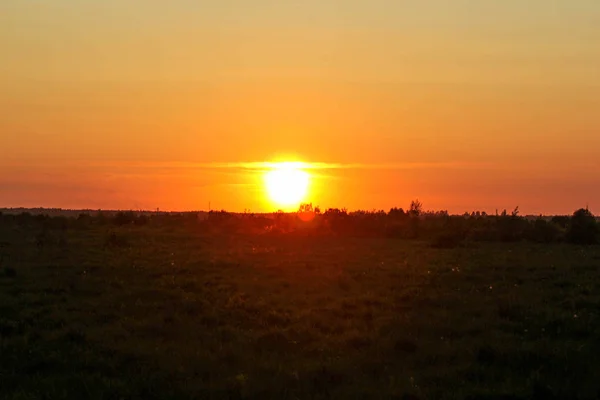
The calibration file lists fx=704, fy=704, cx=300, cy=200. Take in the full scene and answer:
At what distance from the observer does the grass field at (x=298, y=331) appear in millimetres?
10945

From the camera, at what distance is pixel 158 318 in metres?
15.9

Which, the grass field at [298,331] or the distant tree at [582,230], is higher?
the distant tree at [582,230]

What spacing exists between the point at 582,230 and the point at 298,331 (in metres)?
37.6

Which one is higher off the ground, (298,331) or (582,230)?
(582,230)

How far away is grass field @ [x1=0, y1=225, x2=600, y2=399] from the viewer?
35.9 ft

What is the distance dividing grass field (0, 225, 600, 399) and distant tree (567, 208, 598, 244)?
68.3 feet

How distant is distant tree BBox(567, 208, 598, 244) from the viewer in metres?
46.4

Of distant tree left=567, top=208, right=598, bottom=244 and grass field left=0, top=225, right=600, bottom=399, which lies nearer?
grass field left=0, top=225, right=600, bottom=399

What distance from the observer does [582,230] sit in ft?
154

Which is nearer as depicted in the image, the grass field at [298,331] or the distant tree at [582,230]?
the grass field at [298,331]

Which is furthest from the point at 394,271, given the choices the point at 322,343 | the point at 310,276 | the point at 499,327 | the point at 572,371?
the point at 572,371

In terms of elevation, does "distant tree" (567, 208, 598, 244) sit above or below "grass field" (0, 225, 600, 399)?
above

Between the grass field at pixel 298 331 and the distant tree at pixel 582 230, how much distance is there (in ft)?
68.3

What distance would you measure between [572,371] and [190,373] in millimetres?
6258
